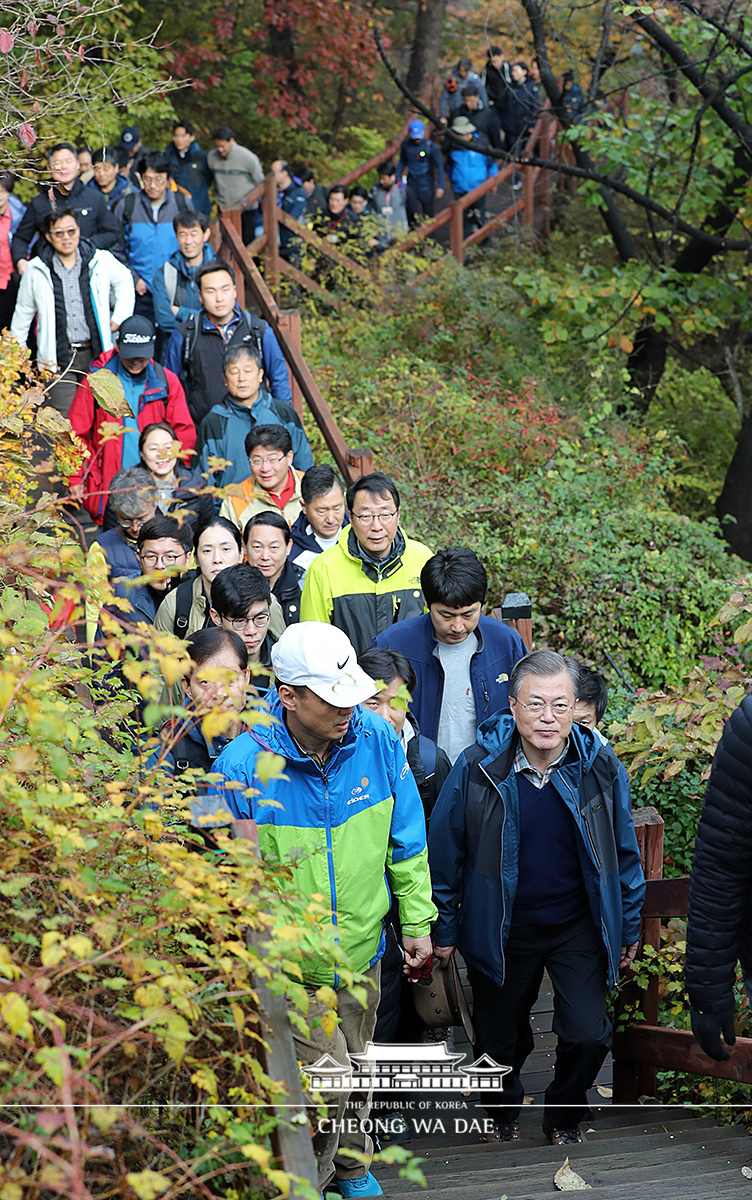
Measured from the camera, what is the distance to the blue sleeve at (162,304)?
29.2ft

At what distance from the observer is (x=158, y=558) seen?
5.39 metres

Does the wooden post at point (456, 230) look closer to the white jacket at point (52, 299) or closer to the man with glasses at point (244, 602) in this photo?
the white jacket at point (52, 299)

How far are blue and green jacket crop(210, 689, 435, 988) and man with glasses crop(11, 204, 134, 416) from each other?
516 cm

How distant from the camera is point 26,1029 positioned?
2.01 m

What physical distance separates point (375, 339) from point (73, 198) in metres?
3.74

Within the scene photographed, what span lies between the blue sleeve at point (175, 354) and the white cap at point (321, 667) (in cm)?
507

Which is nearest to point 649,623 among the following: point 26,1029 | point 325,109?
point 26,1029

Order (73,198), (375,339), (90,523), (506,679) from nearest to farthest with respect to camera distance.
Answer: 1. (506,679)
2. (90,523)
3. (73,198)
4. (375,339)

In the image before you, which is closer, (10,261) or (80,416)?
(80,416)

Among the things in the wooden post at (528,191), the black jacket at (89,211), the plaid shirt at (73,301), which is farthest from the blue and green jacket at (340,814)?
the wooden post at (528,191)

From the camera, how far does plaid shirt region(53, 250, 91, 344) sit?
815 cm

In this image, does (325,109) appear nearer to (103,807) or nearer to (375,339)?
(375,339)

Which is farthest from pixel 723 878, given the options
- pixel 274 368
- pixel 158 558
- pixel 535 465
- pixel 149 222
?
pixel 149 222

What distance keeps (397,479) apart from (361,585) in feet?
13.9
